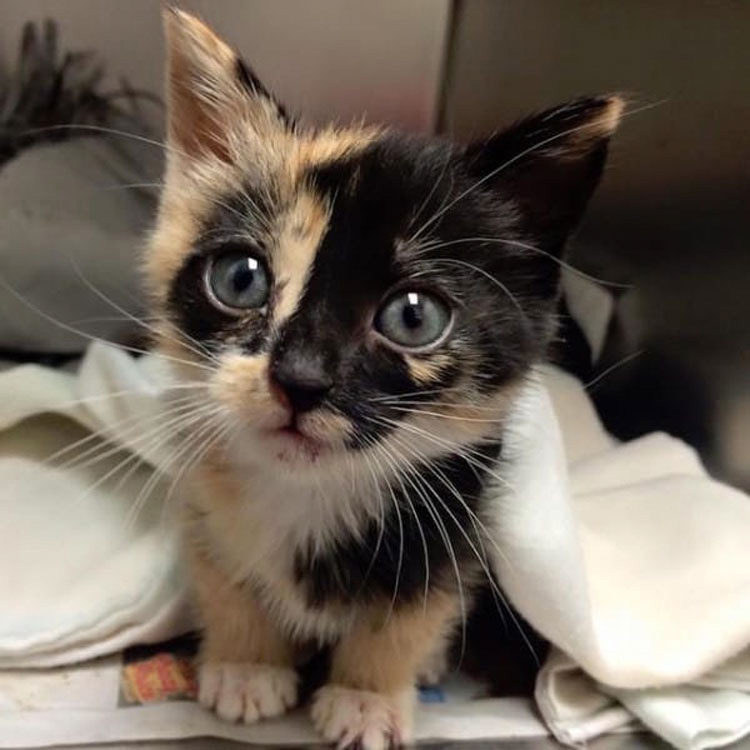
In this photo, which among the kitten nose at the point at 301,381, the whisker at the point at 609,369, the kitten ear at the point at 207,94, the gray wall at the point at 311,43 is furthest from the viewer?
the gray wall at the point at 311,43

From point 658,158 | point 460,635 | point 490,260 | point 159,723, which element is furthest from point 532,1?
point 159,723

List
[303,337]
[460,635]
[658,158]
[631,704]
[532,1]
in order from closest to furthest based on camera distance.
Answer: [303,337] → [631,704] → [460,635] → [658,158] → [532,1]

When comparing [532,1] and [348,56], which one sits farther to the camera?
[348,56]

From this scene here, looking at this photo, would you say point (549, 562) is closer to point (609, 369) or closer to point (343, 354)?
point (343, 354)

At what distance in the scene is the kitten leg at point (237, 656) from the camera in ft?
2.96

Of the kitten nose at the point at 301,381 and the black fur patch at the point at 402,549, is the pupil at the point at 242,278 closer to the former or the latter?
the kitten nose at the point at 301,381

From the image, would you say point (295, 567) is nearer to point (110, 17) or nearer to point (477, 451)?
point (477, 451)

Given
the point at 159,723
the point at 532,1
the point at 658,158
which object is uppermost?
the point at 532,1

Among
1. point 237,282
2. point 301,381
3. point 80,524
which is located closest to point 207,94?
point 237,282

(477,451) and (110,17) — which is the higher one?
(110,17)

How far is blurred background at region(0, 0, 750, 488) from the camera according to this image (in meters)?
1.17

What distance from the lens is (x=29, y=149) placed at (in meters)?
1.38

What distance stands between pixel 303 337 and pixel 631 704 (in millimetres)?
442

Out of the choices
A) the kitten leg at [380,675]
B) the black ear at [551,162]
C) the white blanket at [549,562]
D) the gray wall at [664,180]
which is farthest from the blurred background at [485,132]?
the kitten leg at [380,675]
